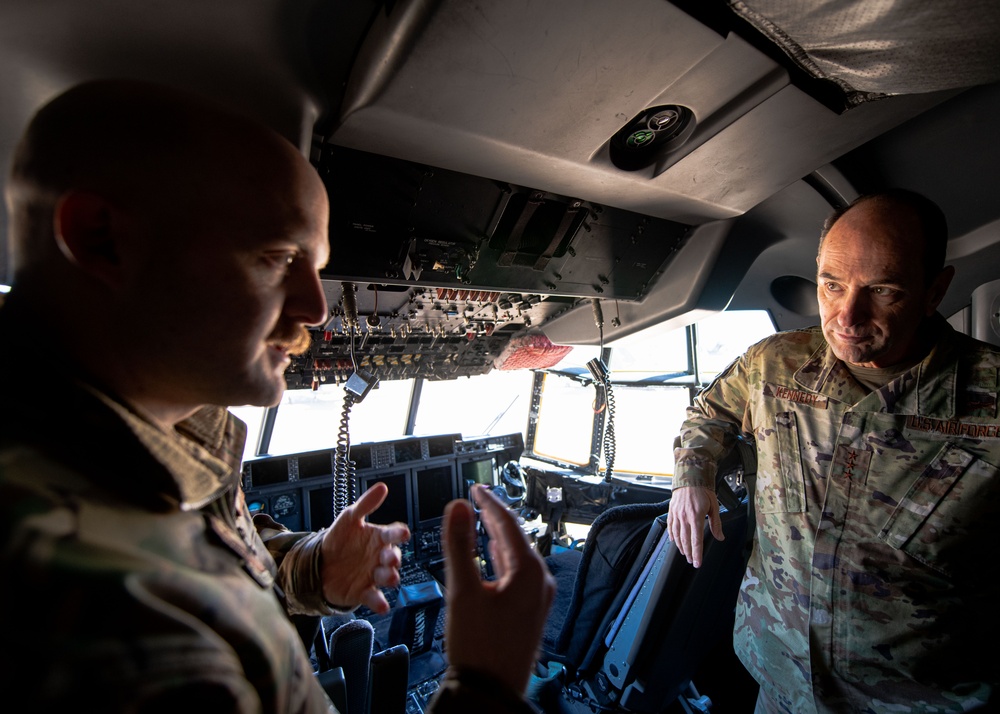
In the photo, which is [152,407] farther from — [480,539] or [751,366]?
[480,539]

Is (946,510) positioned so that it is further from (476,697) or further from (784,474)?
(476,697)

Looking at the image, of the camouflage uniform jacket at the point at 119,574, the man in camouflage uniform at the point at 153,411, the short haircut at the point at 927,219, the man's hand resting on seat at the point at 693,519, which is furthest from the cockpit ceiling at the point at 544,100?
the man's hand resting on seat at the point at 693,519

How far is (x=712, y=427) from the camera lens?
1.66 metres

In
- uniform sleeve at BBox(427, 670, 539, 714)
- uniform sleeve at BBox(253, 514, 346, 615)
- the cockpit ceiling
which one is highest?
the cockpit ceiling

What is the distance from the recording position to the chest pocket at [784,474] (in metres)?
1.42

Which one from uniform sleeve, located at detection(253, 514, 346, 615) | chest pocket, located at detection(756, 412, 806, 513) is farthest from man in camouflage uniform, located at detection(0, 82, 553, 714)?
chest pocket, located at detection(756, 412, 806, 513)

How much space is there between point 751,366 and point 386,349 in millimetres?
2618

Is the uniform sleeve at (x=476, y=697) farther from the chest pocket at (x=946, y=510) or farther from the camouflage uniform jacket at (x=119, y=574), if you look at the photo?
the chest pocket at (x=946, y=510)

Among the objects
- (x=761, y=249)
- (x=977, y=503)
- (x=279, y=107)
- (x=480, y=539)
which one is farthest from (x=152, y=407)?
(x=480, y=539)

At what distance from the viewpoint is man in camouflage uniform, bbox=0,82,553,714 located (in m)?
0.39

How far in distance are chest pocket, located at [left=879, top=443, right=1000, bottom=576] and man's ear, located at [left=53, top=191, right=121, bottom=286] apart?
1.93m

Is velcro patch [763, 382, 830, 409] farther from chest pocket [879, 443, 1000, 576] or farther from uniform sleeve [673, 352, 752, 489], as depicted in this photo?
chest pocket [879, 443, 1000, 576]

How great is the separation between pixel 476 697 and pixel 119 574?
0.44 metres

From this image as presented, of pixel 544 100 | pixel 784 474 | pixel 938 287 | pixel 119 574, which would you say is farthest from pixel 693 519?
pixel 119 574
